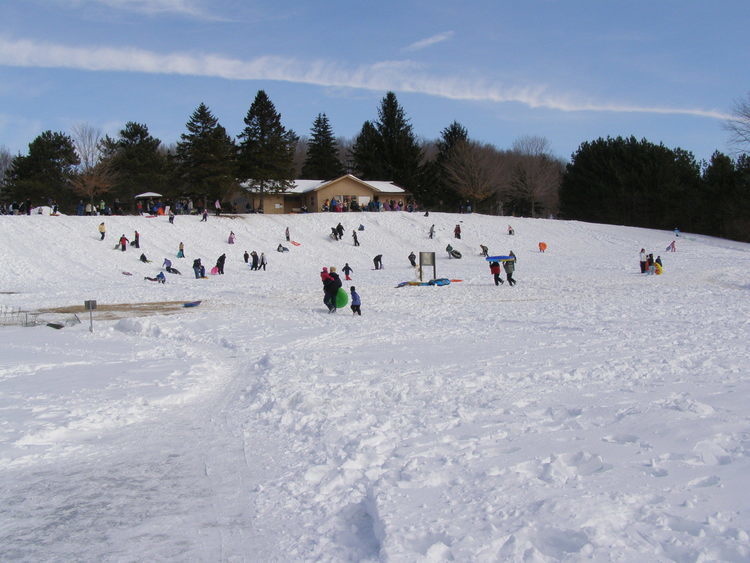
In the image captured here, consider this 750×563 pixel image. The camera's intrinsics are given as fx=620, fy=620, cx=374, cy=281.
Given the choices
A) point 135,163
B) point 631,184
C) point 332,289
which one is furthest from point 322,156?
point 332,289

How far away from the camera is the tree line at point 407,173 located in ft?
174

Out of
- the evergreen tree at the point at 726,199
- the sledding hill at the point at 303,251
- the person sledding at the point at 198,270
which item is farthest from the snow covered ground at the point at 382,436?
the evergreen tree at the point at 726,199

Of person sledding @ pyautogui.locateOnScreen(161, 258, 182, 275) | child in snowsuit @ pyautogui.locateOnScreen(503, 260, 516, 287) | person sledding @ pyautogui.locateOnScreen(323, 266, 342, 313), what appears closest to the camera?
person sledding @ pyautogui.locateOnScreen(323, 266, 342, 313)

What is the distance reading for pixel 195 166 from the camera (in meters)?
50.2

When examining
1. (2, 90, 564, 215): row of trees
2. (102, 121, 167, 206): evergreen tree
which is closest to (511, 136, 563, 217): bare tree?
(2, 90, 564, 215): row of trees

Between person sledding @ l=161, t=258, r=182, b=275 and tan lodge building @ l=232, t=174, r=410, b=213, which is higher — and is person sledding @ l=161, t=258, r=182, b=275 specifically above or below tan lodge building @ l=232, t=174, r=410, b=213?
below

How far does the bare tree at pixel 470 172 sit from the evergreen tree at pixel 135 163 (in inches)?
1202

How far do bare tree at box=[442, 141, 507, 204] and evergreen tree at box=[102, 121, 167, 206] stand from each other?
30.5 m

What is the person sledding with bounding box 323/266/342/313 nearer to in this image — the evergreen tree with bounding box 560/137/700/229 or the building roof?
the building roof

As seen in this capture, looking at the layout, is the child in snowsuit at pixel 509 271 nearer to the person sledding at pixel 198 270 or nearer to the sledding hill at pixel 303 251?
the sledding hill at pixel 303 251

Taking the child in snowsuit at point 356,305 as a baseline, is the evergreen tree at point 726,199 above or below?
above

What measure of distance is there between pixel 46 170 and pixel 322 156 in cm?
3216

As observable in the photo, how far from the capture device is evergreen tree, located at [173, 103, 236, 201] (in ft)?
163

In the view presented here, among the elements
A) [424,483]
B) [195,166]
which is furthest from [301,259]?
[424,483]
